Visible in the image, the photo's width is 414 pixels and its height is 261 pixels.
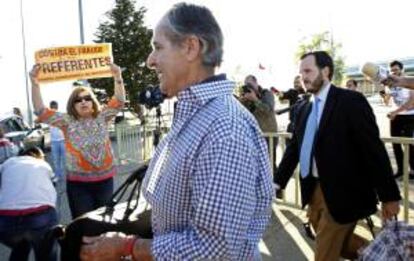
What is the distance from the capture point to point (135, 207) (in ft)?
7.58

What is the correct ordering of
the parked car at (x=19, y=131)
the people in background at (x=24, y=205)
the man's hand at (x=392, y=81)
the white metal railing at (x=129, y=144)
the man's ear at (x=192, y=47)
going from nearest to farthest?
the man's ear at (x=192, y=47) < the man's hand at (x=392, y=81) < the people in background at (x=24, y=205) < the white metal railing at (x=129, y=144) < the parked car at (x=19, y=131)

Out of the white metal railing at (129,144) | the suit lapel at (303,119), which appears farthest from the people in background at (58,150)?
the suit lapel at (303,119)

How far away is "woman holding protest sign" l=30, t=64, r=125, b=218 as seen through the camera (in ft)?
17.5

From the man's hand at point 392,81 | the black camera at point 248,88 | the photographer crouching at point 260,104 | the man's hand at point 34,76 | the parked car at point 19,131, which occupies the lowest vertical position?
the parked car at point 19,131

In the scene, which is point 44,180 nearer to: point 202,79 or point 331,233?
point 331,233

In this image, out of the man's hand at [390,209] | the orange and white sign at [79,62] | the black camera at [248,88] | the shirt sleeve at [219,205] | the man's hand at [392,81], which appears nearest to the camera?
the shirt sleeve at [219,205]

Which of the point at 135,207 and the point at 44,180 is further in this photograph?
the point at 44,180

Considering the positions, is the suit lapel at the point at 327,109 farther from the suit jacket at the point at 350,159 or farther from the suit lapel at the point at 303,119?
the suit lapel at the point at 303,119

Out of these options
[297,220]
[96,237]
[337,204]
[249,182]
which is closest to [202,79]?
[249,182]

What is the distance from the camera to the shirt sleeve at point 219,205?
5.55ft

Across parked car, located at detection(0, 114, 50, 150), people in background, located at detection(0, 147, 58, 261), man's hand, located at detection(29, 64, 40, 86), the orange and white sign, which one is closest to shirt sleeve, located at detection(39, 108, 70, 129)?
man's hand, located at detection(29, 64, 40, 86)

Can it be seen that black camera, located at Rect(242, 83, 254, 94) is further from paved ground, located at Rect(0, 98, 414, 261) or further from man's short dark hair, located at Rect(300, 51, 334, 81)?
man's short dark hair, located at Rect(300, 51, 334, 81)

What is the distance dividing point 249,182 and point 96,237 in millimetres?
634

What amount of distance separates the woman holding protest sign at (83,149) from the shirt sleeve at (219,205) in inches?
144
